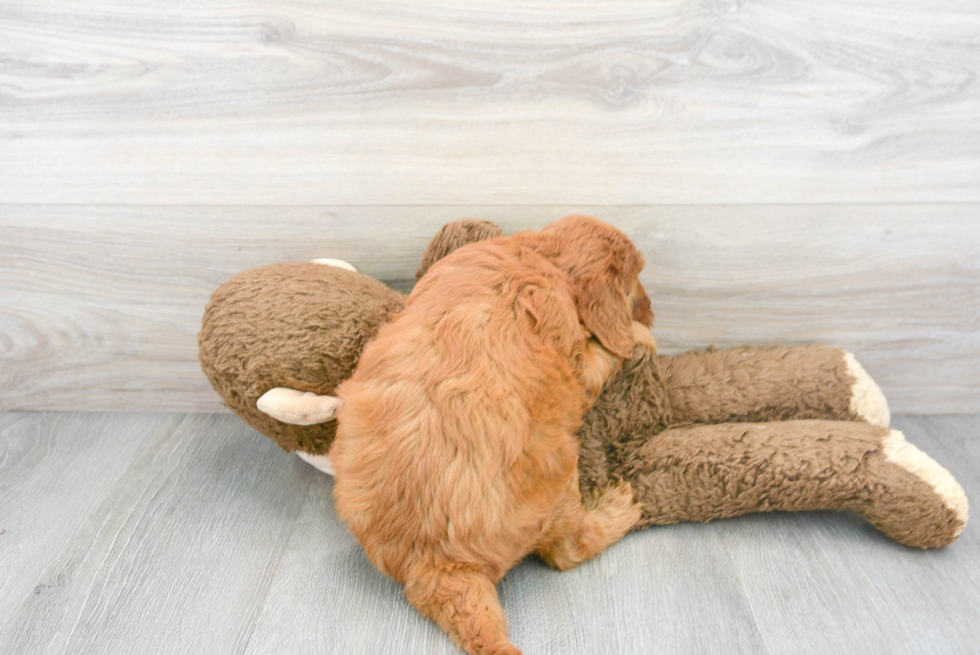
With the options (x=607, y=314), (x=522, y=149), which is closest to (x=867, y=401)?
(x=607, y=314)

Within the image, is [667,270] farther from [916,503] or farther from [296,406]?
[296,406]

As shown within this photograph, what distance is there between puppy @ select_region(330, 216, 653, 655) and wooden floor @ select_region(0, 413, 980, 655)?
102mm

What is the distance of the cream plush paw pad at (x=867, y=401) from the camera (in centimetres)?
105

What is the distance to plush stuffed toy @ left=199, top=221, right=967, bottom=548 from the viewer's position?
2.93 feet

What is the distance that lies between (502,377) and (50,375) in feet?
3.29

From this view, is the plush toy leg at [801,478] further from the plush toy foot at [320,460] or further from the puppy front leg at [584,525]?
the plush toy foot at [320,460]

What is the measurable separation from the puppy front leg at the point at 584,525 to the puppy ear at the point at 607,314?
0.57 ft

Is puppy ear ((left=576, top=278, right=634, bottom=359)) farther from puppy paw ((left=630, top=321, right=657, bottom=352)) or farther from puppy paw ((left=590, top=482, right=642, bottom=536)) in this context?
puppy paw ((left=590, top=482, right=642, bottom=536))

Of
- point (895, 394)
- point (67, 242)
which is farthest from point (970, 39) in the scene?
point (67, 242)

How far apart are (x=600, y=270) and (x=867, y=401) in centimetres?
53

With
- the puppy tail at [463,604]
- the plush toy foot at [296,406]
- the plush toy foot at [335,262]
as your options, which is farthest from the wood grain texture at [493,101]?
the puppy tail at [463,604]

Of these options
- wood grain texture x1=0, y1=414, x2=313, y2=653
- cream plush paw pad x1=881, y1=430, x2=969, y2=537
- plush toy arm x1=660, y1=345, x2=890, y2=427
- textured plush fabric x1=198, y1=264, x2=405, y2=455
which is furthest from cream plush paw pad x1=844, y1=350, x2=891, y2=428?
wood grain texture x1=0, y1=414, x2=313, y2=653

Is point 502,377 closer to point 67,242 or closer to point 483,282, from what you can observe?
point 483,282

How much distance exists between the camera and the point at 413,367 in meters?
0.76
